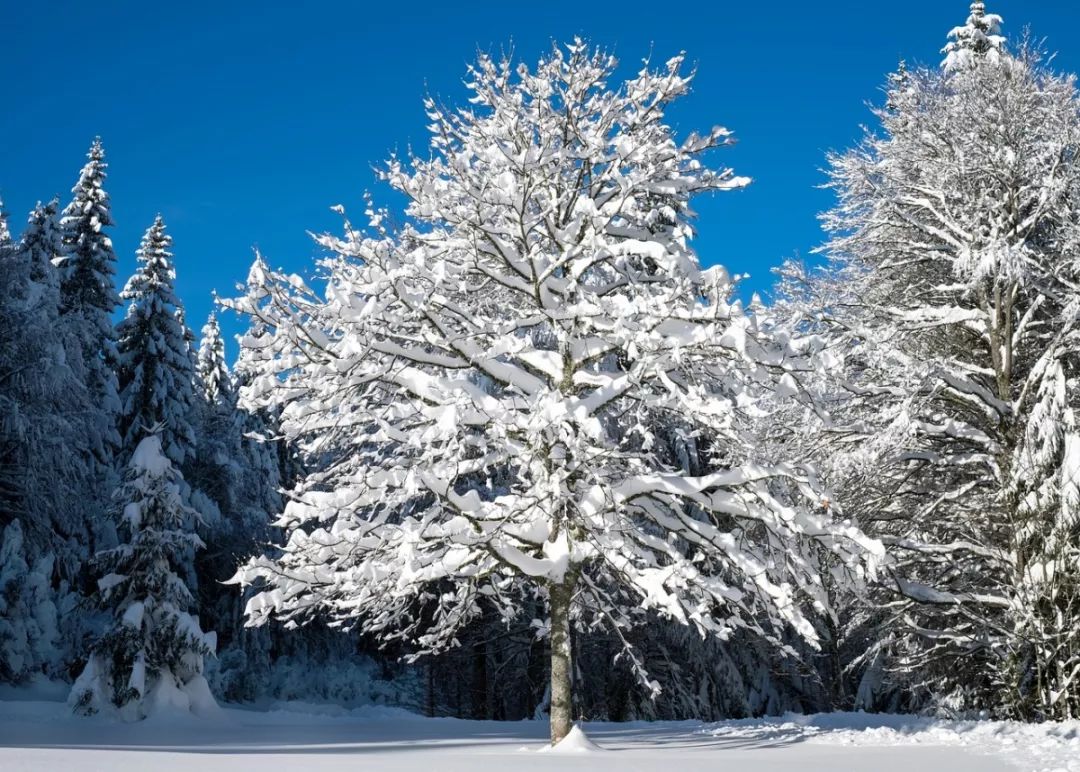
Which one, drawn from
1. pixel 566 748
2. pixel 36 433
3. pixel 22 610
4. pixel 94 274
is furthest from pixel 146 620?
pixel 94 274

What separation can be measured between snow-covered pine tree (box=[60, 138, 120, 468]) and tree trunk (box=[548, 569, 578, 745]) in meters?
19.8

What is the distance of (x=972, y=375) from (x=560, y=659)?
7486mm

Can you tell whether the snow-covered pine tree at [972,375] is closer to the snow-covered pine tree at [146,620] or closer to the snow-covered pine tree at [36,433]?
the snow-covered pine tree at [146,620]

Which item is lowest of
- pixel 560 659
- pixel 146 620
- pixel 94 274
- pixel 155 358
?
pixel 560 659

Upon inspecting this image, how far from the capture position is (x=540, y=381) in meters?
9.95

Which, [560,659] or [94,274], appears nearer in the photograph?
[560,659]

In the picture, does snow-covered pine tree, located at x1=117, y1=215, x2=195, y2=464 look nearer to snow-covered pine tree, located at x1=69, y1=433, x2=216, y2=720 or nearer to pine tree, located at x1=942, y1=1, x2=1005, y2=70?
snow-covered pine tree, located at x1=69, y1=433, x2=216, y2=720

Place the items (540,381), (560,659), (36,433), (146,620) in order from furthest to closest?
1. (36,433)
2. (146,620)
3. (540,381)
4. (560,659)

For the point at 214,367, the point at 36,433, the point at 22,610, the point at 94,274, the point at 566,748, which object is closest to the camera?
the point at 566,748

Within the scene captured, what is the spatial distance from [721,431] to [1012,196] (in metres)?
6.35

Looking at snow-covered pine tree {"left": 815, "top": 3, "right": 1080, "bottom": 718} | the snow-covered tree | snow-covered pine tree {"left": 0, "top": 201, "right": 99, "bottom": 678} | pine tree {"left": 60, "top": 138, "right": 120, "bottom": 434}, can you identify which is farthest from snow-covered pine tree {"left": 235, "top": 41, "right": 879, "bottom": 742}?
the snow-covered tree

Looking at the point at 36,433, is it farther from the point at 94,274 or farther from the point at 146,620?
the point at 94,274

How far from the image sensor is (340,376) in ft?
30.8

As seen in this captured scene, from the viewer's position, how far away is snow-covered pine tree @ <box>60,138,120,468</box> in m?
25.9
